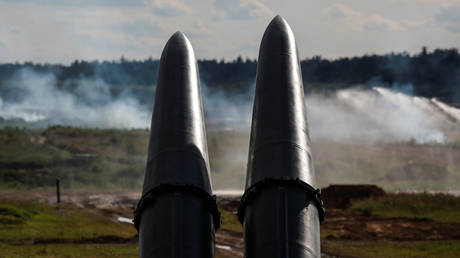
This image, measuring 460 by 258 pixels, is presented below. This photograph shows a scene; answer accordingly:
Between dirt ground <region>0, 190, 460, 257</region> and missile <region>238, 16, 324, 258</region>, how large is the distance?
20.8 metres

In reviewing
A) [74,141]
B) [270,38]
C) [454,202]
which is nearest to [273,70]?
[270,38]

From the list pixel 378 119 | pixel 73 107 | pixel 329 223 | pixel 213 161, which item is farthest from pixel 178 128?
pixel 73 107

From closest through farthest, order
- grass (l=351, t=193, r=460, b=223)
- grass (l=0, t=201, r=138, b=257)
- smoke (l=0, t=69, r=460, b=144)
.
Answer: grass (l=0, t=201, r=138, b=257) < grass (l=351, t=193, r=460, b=223) < smoke (l=0, t=69, r=460, b=144)

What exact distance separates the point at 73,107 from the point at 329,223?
115 metres

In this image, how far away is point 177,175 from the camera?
962 inches

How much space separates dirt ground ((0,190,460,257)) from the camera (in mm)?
54031

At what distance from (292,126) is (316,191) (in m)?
2.78

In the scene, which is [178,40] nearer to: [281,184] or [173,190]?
[173,190]

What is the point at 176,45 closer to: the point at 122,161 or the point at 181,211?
the point at 181,211

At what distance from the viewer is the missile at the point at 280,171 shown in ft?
72.1

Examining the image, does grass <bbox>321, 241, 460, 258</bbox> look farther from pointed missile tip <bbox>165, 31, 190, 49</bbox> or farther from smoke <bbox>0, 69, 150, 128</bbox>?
smoke <bbox>0, 69, 150, 128</bbox>

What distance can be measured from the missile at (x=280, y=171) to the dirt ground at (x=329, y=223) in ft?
68.3

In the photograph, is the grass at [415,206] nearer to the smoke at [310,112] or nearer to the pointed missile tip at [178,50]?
the pointed missile tip at [178,50]

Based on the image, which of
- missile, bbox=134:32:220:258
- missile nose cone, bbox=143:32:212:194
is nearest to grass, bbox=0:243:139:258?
missile nose cone, bbox=143:32:212:194
